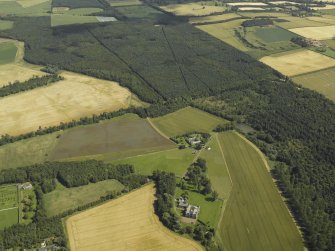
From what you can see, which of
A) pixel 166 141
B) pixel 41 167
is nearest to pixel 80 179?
pixel 41 167

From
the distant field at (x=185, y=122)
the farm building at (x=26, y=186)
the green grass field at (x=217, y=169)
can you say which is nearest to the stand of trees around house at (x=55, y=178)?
the farm building at (x=26, y=186)

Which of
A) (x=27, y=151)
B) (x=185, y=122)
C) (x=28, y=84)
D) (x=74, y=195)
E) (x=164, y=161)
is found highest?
(x=28, y=84)

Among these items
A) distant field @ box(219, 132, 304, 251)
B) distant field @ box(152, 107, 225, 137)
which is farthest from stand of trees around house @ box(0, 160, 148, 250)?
distant field @ box(152, 107, 225, 137)

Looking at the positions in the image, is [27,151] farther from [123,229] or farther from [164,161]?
[123,229]

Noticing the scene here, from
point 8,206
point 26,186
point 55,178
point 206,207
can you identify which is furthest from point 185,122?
point 8,206

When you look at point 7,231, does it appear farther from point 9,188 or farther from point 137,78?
point 137,78

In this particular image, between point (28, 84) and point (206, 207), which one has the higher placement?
point (28, 84)

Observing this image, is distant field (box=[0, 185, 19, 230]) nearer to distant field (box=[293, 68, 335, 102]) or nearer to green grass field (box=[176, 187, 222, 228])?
green grass field (box=[176, 187, 222, 228])
